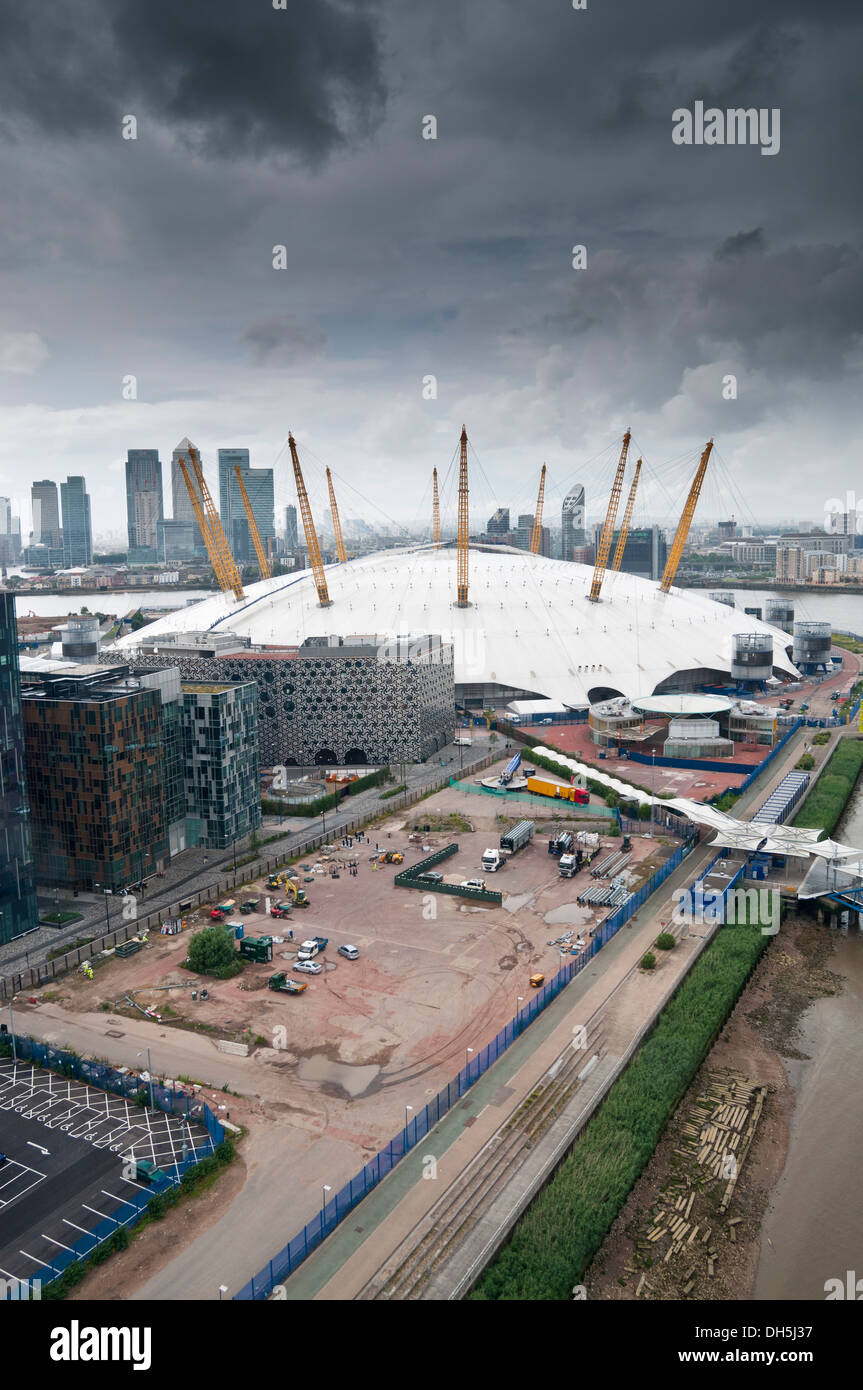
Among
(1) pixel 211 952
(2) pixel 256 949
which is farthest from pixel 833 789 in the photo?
(1) pixel 211 952

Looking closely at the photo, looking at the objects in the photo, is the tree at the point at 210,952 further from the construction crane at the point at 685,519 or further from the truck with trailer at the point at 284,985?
the construction crane at the point at 685,519

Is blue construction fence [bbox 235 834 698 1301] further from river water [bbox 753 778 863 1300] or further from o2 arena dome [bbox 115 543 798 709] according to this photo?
o2 arena dome [bbox 115 543 798 709]

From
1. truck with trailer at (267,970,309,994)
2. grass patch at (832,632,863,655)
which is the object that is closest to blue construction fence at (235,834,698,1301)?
truck with trailer at (267,970,309,994)

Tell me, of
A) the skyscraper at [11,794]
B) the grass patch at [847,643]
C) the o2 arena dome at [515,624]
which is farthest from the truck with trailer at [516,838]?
the grass patch at [847,643]

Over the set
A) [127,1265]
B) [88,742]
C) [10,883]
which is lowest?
[127,1265]

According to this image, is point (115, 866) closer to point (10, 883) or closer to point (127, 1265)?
point (10, 883)

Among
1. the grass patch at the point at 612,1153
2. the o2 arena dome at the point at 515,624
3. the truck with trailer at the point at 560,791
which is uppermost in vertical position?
the o2 arena dome at the point at 515,624
